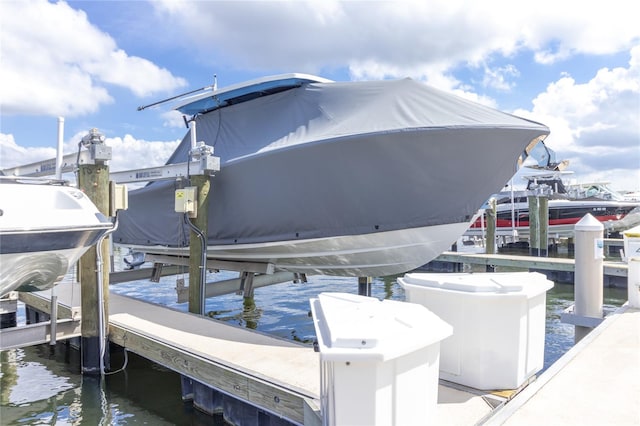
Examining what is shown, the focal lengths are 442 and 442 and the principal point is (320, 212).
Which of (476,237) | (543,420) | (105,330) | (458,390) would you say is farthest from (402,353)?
(476,237)

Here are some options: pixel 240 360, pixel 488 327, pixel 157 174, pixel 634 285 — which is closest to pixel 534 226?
pixel 634 285

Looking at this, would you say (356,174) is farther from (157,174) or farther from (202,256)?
(157,174)

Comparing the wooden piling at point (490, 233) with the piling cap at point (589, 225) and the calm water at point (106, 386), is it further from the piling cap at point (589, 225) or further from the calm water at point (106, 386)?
the piling cap at point (589, 225)

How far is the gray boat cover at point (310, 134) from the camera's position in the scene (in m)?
4.97

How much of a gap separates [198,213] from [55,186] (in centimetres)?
185

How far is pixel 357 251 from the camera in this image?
5402mm

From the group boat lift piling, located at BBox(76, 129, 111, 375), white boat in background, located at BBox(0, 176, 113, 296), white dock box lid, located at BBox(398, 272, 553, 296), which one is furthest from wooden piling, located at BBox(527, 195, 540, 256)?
white boat in background, located at BBox(0, 176, 113, 296)

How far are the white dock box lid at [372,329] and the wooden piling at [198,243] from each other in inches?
137

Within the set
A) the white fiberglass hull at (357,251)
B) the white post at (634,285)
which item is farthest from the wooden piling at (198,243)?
the white post at (634,285)

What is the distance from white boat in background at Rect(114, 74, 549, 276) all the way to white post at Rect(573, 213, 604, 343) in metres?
1.20

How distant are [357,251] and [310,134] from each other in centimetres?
154

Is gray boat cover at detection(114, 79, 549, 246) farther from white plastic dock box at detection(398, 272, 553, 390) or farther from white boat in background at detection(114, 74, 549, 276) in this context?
white plastic dock box at detection(398, 272, 553, 390)

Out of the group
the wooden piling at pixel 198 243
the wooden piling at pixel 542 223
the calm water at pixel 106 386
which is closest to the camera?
the calm water at pixel 106 386

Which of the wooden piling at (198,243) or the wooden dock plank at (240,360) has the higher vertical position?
the wooden piling at (198,243)
